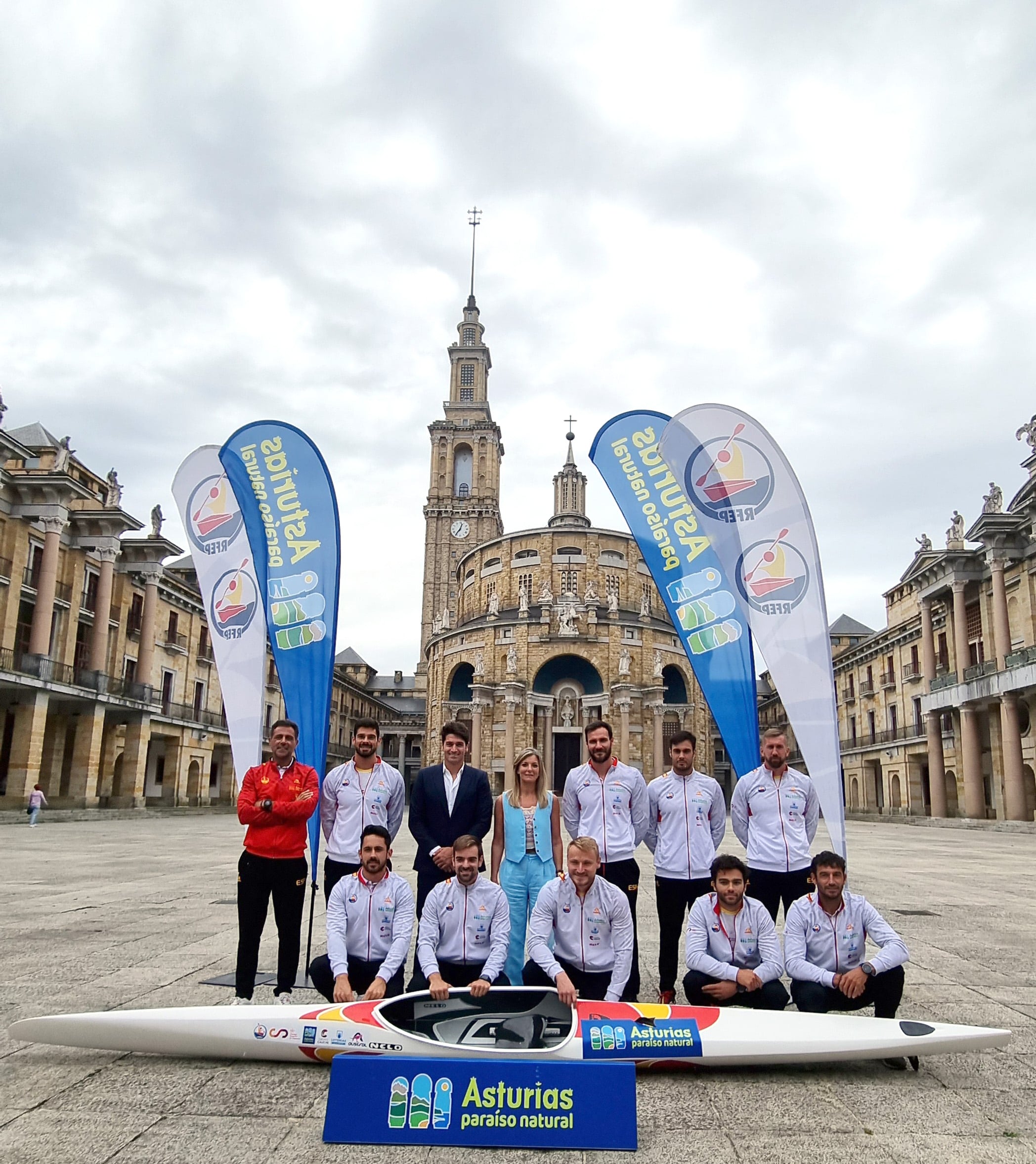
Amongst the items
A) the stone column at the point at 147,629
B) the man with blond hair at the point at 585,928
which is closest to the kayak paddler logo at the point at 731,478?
the man with blond hair at the point at 585,928

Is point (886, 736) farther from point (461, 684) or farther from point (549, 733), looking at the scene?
point (461, 684)

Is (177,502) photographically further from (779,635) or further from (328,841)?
(779,635)

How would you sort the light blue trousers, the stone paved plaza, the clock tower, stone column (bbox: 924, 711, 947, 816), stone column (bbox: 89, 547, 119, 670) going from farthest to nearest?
the clock tower < stone column (bbox: 924, 711, 947, 816) < stone column (bbox: 89, 547, 119, 670) < the light blue trousers < the stone paved plaza

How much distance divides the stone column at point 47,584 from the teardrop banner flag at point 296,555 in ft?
96.3

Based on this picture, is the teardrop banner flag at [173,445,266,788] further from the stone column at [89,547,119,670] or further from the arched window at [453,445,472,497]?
the arched window at [453,445,472,497]

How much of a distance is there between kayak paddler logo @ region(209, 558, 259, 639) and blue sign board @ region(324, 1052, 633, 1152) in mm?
5098

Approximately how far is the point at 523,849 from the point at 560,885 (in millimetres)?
686

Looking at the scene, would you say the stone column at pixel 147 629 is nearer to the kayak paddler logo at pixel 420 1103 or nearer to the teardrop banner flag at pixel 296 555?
the teardrop banner flag at pixel 296 555

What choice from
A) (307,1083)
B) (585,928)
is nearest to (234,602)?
(585,928)

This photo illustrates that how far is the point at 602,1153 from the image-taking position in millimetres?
3918

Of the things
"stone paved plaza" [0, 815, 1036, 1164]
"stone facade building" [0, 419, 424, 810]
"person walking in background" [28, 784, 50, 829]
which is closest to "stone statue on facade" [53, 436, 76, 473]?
"stone facade building" [0, 419, 424, 810]

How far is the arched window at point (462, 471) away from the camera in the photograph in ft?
287

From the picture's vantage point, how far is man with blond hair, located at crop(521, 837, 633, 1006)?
5691 mm

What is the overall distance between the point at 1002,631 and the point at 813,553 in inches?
1275
